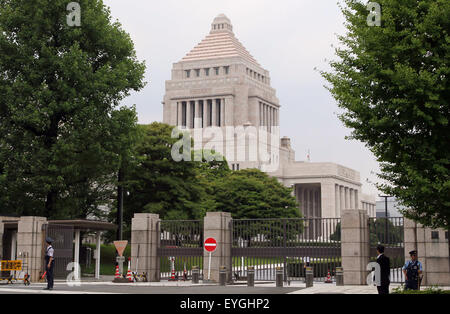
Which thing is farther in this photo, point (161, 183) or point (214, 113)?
point (214, 113)

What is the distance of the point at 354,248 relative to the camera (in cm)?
2816

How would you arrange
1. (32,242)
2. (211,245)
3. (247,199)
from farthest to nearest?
1. (247,199)
2. (32,242)
3. (211,245)

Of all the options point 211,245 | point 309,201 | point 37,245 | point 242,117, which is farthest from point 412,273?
point 242,117

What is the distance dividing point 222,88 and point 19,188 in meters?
106

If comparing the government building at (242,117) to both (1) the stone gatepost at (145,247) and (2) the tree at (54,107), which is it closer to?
(2) the tree at (54,107)

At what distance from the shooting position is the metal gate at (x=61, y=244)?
99.1 feet

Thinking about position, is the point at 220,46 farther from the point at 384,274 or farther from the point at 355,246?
the point at 384,274

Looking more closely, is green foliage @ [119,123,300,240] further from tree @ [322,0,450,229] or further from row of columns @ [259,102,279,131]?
row of columns @ [259,102,279,131]

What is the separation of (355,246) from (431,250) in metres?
3.42

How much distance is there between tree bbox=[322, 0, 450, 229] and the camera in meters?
17.8

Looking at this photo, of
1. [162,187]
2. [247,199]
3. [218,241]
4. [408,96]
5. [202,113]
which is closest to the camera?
[408,96]

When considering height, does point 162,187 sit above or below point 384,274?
above

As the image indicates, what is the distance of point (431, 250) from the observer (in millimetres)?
26812
